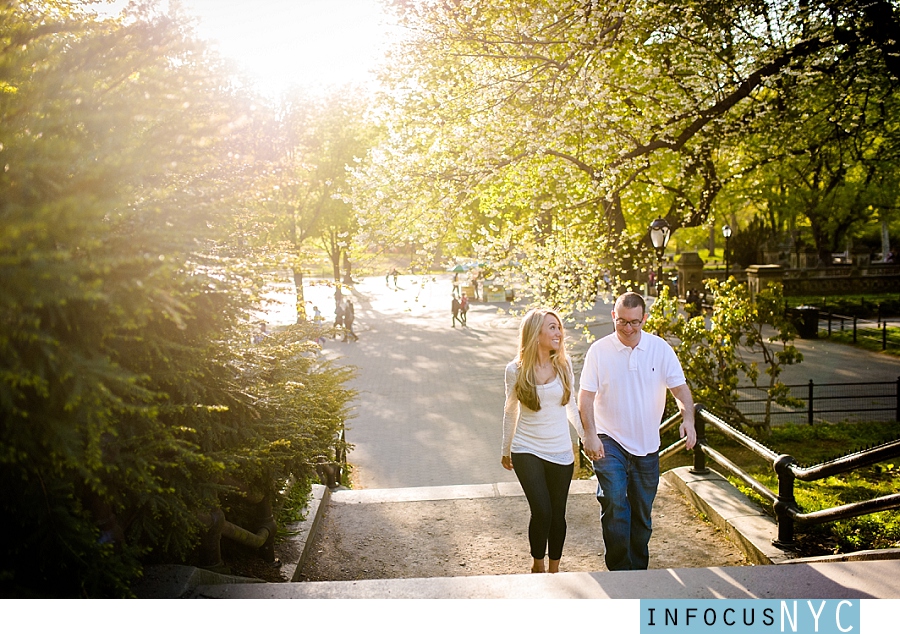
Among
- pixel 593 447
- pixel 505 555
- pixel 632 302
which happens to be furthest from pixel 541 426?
pixel 505 555

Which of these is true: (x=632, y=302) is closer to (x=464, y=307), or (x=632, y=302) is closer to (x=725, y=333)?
(x=725, y=333)

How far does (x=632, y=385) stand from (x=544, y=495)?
3.04 feet

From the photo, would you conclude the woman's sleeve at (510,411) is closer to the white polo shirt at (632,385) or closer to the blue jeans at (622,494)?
the white polo shirt at (632,385)

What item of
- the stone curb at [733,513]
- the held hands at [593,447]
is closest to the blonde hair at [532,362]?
the held hands at [593,447]

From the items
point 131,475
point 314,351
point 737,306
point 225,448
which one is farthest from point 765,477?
point 131,475

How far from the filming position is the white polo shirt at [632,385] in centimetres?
487

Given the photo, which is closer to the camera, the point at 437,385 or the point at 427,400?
the point at 427,400

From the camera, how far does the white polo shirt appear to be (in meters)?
4.87

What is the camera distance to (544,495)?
16.3 ft

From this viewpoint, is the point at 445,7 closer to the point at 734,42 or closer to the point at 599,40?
the point at 599,40

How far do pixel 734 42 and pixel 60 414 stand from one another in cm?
1377

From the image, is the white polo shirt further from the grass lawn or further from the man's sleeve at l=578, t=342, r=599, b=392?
the grass lawn

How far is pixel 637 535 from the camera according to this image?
5012mm

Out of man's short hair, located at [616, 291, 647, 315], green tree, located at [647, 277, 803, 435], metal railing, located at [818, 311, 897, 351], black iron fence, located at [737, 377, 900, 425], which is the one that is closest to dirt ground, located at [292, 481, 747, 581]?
man's short hair, located at [616, 291, 647, 315]
